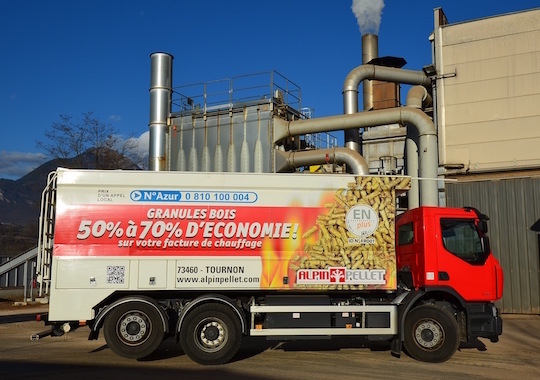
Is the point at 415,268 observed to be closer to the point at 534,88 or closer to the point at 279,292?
the point at 279,292

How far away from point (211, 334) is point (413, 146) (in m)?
12.7

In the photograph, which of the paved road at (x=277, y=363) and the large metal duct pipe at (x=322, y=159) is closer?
the paved road at (x=277, y=363)

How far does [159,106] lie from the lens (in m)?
22.7

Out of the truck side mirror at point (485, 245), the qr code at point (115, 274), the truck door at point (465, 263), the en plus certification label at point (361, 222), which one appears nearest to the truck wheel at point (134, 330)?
the qr code at point (115, 274)

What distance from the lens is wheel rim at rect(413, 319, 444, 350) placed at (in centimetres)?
944

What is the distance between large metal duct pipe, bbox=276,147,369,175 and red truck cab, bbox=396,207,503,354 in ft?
27.5

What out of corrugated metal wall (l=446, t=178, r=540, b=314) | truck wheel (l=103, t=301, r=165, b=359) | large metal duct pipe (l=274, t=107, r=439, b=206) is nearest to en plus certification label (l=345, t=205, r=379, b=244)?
truck wheel (l=103, t=301, r=165, b=359)

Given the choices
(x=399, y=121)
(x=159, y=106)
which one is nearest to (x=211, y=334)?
(x=399, y=121)

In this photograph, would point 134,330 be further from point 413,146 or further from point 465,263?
point 413,146

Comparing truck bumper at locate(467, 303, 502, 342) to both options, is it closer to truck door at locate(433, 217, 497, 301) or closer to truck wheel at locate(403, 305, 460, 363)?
truck door at locate(433, 217, 497, 301)

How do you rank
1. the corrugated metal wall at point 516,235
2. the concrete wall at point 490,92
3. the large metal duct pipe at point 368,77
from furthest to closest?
the large metal duct pipe at point 368,77
the concrete wall at point 490,92
the corrugated metal wall at point 516,235

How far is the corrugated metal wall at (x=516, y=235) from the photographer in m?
16.5

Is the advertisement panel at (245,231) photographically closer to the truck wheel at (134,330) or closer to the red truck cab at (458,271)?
the red truck cab at (458,271)

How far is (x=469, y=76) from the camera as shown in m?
18.5
